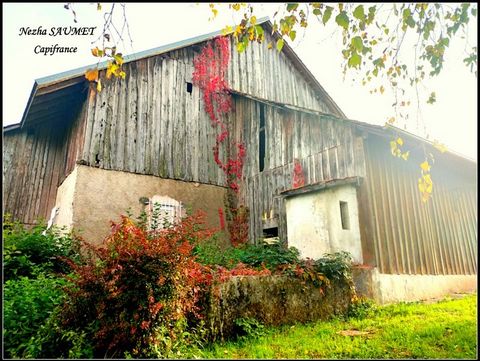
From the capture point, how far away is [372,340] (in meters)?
5.15

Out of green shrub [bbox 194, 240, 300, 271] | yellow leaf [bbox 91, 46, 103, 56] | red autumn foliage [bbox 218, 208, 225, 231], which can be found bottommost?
green shrub [bbox 194, 240, 300, 271]

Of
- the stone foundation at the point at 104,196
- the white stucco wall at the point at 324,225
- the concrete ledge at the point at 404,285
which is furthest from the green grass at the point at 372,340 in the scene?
the stone foundation at the point at 104,196

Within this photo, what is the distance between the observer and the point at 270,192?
11.4 metres

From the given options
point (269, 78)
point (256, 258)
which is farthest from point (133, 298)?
point (269, 78)

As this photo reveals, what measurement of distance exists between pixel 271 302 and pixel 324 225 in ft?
9.50

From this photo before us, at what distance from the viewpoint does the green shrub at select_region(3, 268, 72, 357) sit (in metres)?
4.19

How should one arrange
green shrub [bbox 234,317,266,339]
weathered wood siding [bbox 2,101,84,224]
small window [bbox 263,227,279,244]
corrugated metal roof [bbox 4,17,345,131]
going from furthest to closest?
1. weathered wood siding [bbox 2,101,84,224]
2. small window [bbox 263,227,279,244]
3. corrugated metal roof [bbox 4,17,345,131]
4. green shrub [bbox 234,317,266,339]

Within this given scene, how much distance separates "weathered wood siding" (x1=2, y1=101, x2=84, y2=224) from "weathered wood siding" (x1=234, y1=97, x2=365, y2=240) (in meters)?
5.77

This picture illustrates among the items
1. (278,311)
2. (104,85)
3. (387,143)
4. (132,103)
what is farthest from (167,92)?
(278,311)

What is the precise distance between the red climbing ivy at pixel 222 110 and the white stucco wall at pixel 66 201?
189 inches

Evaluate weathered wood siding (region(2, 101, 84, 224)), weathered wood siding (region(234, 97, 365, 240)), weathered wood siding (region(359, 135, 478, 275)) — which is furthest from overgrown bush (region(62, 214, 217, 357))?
weathered wood siding (region(2, 101, 84, 224))

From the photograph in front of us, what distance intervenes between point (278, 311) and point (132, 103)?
27.0 feet

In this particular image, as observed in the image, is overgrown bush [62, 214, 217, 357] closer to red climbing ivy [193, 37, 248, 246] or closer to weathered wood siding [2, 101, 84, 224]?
weathered wood siding [2, 101, 84, 224]

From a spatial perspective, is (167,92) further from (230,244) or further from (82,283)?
(82,283)
